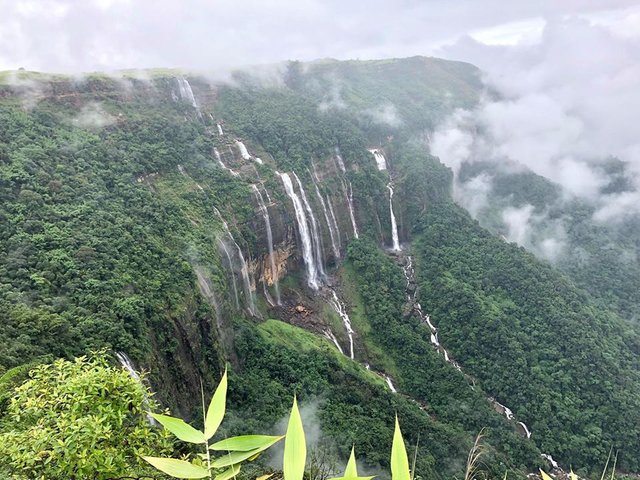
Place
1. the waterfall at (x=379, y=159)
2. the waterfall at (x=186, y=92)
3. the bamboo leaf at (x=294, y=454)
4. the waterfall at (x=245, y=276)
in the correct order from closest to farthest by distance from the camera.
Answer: the bamboo leaf at (x=294, y=454) < the waterfall at (x=245, y=276) < the waterfall at (x=186, y=92) < the waterfall at (x=379, y=159)

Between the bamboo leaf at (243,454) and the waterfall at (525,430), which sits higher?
the bamboo leaf at (243,454)

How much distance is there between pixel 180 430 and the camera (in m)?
2.11

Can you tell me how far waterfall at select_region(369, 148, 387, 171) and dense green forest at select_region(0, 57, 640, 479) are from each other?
2.74 metres

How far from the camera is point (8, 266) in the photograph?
65.1 ft

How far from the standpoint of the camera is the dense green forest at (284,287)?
22312mm

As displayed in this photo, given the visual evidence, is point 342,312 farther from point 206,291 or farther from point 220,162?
point 220,162

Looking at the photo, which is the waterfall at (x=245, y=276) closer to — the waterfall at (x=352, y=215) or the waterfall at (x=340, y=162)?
the waterfall at (x=352, y=215)

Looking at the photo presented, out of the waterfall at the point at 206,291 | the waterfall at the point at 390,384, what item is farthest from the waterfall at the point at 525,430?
the waterfall at the point at 206,291

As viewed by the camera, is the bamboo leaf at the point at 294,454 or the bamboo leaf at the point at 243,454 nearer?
the bamboo leaf at the point at 294,454

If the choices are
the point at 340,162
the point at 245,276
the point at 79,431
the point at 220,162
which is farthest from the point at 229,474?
the point at 340,162

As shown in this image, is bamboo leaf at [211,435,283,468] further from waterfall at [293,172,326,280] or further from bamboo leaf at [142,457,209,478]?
waterfall at [293,172,326,280]

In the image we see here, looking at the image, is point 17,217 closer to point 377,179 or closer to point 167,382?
point 167,382

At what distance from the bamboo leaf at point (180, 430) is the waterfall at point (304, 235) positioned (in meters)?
39.3

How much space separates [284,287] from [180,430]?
38.5m
